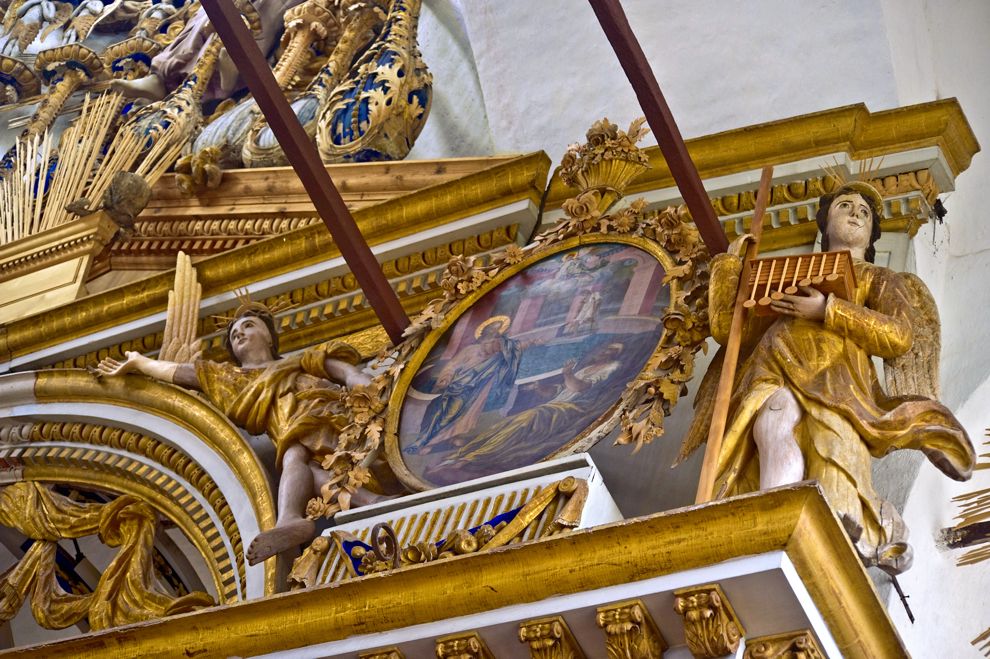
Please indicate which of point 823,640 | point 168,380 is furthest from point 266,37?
point 823,640

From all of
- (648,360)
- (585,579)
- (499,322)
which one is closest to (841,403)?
(648,360)

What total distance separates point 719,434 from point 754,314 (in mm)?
526

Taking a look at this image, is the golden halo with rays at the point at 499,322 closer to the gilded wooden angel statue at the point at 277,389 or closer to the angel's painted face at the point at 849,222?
the gilded wooden angel statue at the point at 277,389

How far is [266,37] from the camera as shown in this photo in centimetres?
784

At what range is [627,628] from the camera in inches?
146

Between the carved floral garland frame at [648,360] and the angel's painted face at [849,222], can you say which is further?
the angel's painted face at [849,222]

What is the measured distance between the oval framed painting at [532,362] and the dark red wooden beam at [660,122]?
0.15 metres

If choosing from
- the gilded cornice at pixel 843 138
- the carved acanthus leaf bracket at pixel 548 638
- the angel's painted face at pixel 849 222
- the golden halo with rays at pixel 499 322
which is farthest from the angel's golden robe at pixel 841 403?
the gilded cornice at pixel 843 138

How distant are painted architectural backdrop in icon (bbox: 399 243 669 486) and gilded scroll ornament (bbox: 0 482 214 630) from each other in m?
0.97

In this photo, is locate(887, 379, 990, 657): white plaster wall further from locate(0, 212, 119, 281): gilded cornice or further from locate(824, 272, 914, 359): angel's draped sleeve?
locate(0, 212, 119, 281): gilded cornice

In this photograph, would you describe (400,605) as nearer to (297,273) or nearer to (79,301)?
(297,273)

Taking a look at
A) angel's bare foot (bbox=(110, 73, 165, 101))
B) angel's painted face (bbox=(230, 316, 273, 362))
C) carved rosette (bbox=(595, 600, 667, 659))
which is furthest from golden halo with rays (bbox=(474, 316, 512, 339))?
angel's bare foot (bbox=(110, 73, 165, 101))

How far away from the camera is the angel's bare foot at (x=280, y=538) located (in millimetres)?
4719

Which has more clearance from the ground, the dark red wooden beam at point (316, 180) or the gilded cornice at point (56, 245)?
the gilded cornice at point (56, 245)
